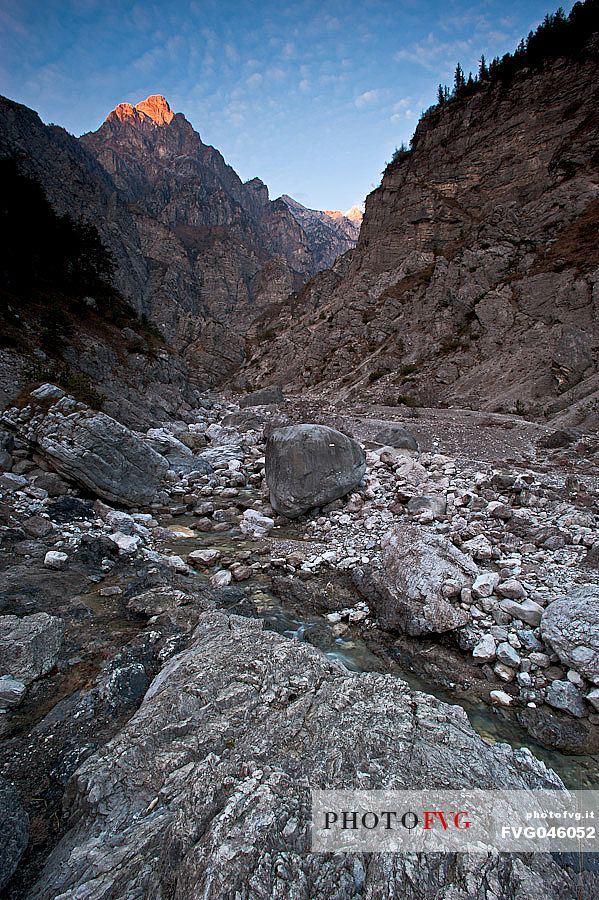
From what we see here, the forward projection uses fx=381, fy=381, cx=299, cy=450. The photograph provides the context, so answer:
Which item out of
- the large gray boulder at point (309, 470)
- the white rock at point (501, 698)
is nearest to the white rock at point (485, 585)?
the white rock at point (501, 698)

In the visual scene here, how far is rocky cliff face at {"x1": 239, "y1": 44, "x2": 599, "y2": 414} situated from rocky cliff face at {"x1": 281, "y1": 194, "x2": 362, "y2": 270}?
307 ft

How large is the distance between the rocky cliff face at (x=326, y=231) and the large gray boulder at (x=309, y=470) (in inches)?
5291

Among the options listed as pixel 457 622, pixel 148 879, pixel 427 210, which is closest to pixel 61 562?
pixel 148 879

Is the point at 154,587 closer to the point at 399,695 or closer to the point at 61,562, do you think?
the point at 61,562

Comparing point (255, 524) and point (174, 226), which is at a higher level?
point (174, 226)

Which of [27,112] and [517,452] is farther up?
[27,112]

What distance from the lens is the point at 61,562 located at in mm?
6656

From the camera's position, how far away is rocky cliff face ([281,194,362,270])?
139712mm

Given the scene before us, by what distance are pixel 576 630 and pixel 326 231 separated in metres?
176

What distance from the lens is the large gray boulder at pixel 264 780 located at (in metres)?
2.14

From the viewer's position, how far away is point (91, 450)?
32.5 ft

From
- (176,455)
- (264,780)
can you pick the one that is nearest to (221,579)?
(264,780)

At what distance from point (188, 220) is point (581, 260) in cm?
10002

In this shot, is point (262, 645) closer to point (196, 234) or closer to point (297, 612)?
point (297, 612)
